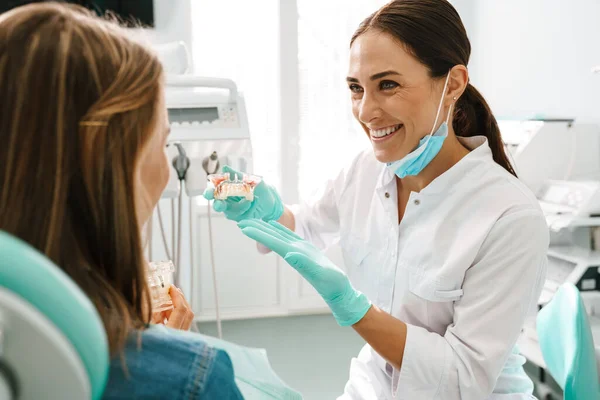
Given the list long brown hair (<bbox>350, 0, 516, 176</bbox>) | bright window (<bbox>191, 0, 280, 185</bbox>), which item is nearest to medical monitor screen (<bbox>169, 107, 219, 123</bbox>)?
long brown hair (<bbox>350, 0, 516, 176</bbox>)

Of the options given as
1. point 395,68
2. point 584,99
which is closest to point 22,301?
point 395,68

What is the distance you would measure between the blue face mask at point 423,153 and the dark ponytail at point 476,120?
0.12m

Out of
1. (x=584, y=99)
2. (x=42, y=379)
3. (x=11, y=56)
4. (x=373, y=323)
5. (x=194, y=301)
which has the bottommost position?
(x=194, y=301)

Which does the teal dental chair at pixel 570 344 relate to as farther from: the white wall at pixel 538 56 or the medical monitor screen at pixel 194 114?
the white wall at pixel 538 56

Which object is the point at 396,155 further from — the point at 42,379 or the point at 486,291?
the point at 42,379

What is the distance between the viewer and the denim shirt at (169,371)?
1.88ft

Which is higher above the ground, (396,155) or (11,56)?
(11,56)

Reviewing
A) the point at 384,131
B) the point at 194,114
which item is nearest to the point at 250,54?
the point at 194,114

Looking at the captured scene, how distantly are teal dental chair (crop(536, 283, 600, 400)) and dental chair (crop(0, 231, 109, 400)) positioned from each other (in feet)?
3.39

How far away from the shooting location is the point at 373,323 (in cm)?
116

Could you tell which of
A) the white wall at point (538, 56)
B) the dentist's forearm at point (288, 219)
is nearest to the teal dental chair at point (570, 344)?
the dentist's forearm at point (288, 219)

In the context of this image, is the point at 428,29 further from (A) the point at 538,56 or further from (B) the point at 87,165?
(A) the point at 538,56

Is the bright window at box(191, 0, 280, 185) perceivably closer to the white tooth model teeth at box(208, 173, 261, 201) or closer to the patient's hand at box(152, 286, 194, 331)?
the white tooth model teeth at box(208, 173, 261, 201)

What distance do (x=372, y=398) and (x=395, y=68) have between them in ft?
2.64
